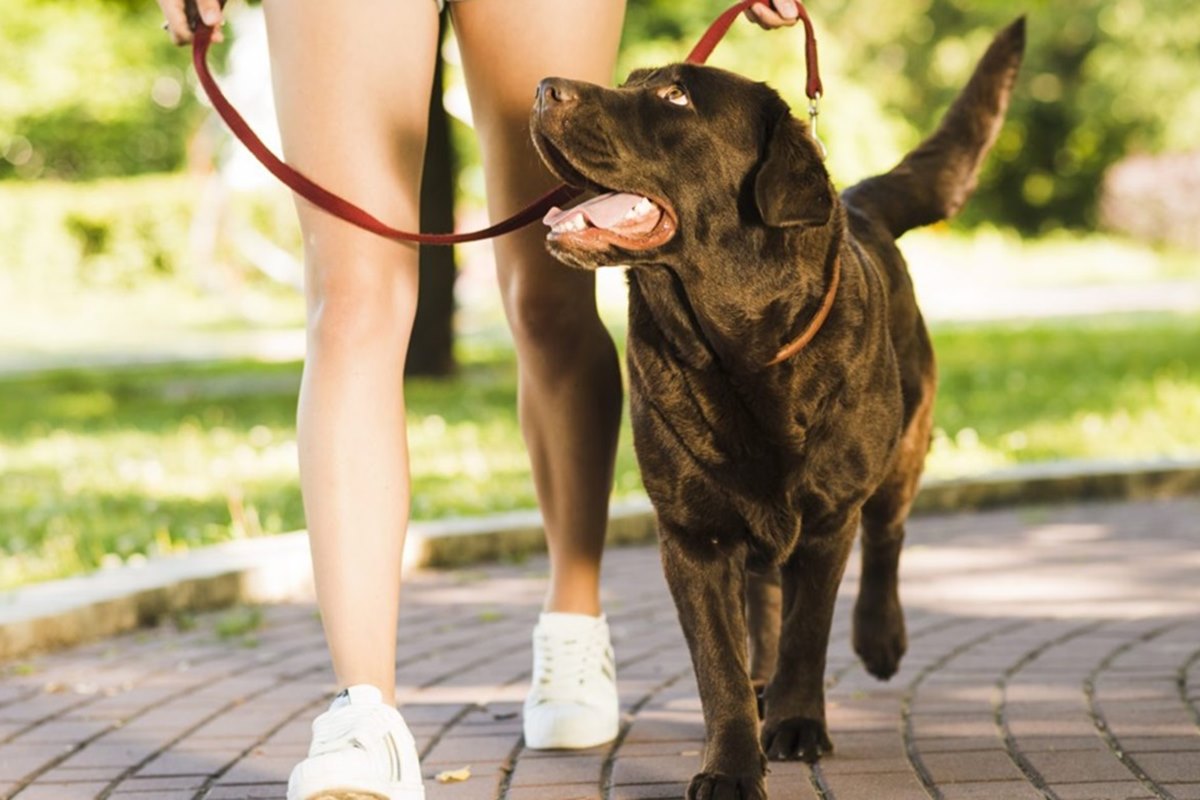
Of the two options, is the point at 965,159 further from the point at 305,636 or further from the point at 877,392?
the point at 305,636

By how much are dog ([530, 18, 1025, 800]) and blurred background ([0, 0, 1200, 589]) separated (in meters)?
3.14

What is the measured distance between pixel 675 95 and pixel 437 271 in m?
10.1

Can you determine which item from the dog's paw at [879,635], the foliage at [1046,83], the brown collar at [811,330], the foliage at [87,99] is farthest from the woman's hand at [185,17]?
the foliage at [87,99]

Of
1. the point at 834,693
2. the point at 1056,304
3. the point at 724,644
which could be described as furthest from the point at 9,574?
the point at 1056,304

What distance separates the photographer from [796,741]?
3.58 metres

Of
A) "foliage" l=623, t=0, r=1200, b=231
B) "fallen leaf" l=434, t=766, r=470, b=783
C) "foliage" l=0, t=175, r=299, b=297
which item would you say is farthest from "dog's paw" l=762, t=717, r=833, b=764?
"foliage" l=623, t=0, r=1200, b=231

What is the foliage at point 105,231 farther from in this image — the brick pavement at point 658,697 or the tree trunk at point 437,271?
the brick pavement at point 658,697

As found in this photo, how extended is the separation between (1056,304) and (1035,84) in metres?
17.8

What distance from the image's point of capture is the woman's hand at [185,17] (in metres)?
3.40

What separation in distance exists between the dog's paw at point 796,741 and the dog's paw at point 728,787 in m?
0.37

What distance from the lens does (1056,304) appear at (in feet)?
70.9

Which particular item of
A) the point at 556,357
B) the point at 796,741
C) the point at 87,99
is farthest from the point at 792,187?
the point at 87,99

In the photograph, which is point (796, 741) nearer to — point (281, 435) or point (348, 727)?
point (348, 727)

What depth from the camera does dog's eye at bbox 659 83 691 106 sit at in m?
3.21
